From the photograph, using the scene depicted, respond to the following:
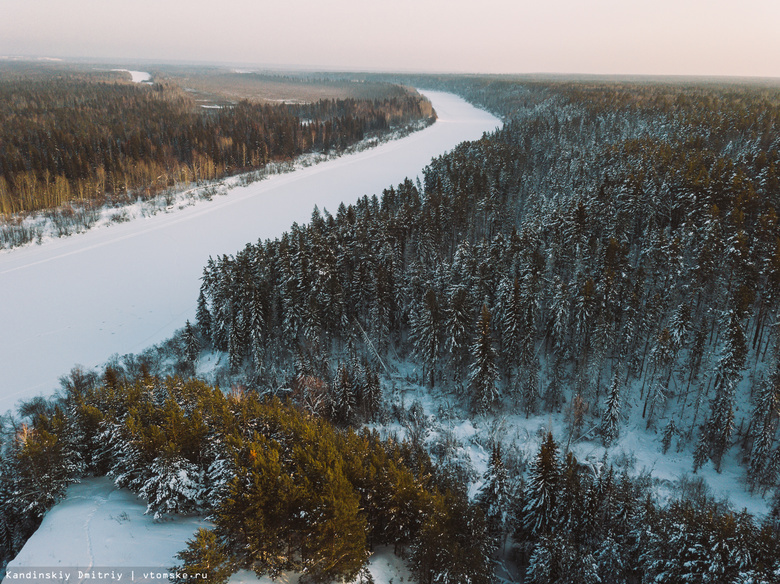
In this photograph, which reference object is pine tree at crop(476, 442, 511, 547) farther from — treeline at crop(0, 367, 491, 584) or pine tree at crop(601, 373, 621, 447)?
pine tree at crop(601, 373, 621, 447)

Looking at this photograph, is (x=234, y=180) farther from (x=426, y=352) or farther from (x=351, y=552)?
(x=351, y=552)

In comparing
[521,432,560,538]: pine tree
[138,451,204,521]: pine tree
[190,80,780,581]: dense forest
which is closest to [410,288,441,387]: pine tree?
[190,80,780,581]: dense forest

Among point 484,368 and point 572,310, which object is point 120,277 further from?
point 572,310

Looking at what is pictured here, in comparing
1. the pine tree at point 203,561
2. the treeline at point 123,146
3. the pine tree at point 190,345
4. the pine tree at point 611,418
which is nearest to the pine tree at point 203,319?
the pine tree at point 190,345

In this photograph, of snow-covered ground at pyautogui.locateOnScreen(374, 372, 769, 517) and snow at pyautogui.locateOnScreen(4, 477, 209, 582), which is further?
snow-covered ground at pyautogui.locateOnScreen(374, 372, 769, 517)

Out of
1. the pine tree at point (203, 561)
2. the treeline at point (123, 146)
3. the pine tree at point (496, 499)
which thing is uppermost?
the treeline at point (123, 146)

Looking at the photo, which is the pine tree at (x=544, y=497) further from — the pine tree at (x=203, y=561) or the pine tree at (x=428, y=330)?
the pine tree at (x=428, y=330)

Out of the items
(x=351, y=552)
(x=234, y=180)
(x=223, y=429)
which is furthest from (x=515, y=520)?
(x=234, y=180)
